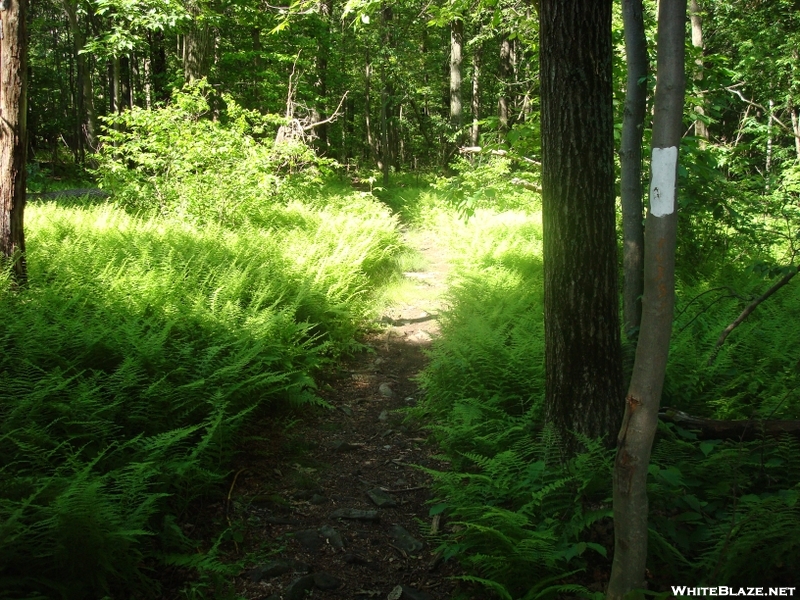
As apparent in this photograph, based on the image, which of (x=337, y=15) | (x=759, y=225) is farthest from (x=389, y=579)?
(x=337, y=15)

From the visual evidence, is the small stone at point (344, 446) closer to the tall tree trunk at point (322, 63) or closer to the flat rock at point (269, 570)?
the flat rock at point (269, 570)

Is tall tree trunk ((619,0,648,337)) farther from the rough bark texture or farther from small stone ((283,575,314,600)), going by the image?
small stone ((283,575,314,600))

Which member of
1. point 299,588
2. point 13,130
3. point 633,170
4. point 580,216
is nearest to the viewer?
point 299,588

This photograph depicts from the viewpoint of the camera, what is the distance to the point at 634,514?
7.13 feet

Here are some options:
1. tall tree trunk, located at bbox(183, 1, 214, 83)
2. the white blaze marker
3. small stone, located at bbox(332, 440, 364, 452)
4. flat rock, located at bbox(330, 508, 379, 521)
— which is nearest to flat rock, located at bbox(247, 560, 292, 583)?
flat rock, located at bbox(330, 508, 379, 521)

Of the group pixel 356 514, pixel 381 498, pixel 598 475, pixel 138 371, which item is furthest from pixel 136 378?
pixel 598 475

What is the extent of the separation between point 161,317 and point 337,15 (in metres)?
20.8

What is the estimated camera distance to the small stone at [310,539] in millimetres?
3494

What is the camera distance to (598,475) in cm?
324

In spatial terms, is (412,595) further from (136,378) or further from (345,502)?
(136,378)

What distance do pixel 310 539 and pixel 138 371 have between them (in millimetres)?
1951

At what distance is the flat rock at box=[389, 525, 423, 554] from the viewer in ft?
11.6

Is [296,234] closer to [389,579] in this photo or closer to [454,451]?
[454,451]

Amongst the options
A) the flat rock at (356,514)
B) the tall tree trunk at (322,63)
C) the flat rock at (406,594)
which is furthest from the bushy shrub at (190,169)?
the tall tree trunk at (322,63)
